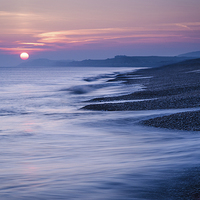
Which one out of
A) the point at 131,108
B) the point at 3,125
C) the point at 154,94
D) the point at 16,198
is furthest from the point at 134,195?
the point at 154,94

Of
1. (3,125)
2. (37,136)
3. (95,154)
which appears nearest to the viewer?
(95,154)

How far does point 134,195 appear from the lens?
619 cm

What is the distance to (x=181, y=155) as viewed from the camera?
8.80 m

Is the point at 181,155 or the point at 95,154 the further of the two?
the point at 95,154

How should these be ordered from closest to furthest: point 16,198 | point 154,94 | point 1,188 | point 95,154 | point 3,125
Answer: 1. point 16,198
2. point 1,188
3. point 95,154
4. point 3,125
5. point 154,94

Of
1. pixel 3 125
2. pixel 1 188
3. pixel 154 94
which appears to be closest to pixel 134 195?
pixel 1 188

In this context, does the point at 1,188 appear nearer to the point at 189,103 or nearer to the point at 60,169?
the point at 60,169

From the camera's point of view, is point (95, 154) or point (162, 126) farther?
point (162, 126)

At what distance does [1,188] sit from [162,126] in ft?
25.6

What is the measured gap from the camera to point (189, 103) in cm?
1770

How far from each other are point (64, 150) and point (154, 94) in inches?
654

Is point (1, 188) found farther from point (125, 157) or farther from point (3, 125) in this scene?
point (3, 125)

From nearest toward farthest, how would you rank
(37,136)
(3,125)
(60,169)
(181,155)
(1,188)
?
(1,188) < (60,169) < (181,155) < (37,136) < (3,125)

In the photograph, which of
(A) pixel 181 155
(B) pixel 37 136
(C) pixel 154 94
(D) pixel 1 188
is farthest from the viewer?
(C) pixel 154 94
